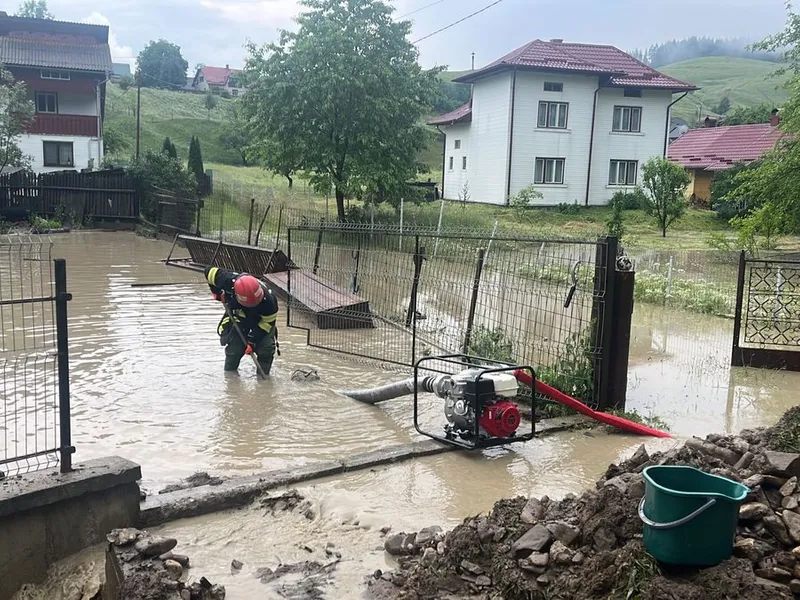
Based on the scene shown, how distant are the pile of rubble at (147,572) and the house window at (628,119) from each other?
33.2 meters

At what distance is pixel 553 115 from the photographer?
106 ft

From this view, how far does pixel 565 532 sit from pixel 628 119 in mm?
33342

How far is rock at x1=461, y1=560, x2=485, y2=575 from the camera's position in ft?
12.0

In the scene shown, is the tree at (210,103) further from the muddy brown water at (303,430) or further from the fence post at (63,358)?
the fence post at (63,358)

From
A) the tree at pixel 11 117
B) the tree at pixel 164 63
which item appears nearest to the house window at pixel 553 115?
the tree at pixel 11 117

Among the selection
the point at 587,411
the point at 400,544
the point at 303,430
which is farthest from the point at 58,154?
the point at 400,544

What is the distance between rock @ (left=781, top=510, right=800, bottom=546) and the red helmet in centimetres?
600

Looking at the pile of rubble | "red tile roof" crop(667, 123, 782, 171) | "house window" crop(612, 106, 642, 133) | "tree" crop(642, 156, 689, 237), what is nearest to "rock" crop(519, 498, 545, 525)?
the pile of rubble

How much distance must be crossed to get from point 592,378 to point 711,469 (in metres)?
3.15

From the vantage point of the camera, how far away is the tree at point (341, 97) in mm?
24109

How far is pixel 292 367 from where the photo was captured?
9156mm

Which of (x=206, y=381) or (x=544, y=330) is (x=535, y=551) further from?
(x=206, y=381)

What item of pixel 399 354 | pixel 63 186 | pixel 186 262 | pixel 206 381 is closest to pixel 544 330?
pixel 399 354

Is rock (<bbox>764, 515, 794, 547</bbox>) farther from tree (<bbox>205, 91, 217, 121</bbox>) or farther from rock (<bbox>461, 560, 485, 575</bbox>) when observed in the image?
tree (<bbox>205, 91, 217, 121</bbox>)
